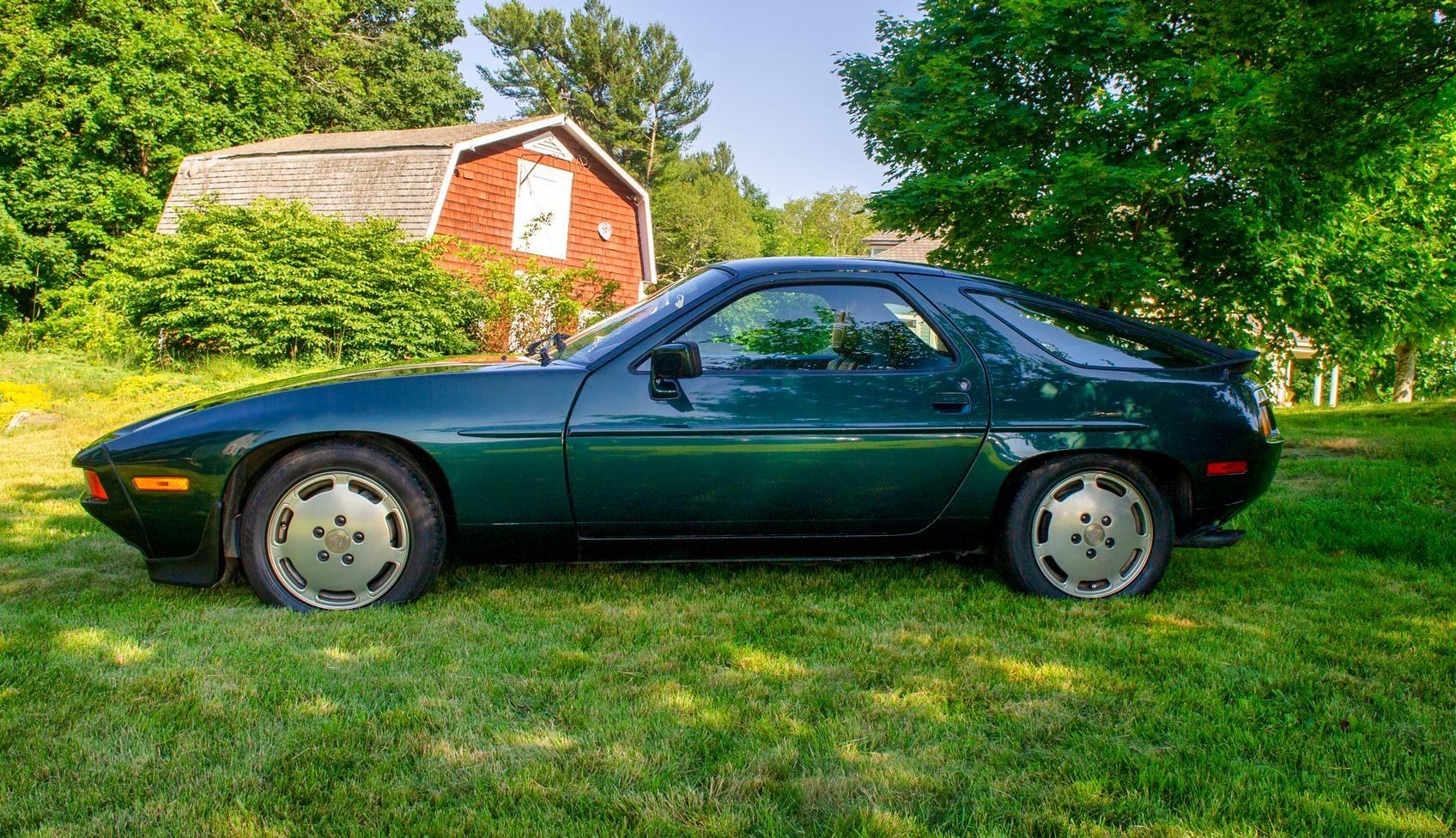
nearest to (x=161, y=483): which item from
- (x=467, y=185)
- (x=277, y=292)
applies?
(x=277, y=292)

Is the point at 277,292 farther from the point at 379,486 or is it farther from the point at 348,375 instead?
the point at 379,486

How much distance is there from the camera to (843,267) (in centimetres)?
403

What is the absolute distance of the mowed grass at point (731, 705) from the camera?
2.17m

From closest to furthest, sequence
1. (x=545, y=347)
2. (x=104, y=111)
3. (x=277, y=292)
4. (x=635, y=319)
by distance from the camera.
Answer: (x=635, y=319)
(x=545, y=347)
(x=277, y=292)
(x=104, y=111)

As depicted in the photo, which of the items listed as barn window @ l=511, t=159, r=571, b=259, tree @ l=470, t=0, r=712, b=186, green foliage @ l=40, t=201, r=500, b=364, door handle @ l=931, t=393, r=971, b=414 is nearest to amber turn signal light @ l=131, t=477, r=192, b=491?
door handle @ l=931, t=393, r=971, b=414

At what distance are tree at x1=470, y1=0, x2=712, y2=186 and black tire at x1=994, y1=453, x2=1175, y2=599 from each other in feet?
148

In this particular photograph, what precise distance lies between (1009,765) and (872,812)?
1.59 feet

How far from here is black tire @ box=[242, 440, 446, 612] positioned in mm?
3590

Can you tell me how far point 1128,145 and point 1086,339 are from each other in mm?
6839

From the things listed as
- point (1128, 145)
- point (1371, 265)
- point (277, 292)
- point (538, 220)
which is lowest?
point (277, 292)

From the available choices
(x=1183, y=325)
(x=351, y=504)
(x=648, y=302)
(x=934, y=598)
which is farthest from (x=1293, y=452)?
(x=351, y=504)

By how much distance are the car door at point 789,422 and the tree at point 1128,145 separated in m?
4.50

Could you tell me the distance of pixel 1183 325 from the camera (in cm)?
988

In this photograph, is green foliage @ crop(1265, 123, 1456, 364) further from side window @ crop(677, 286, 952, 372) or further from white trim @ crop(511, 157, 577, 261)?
white trim @ crop(511, 157, 577, 261)
